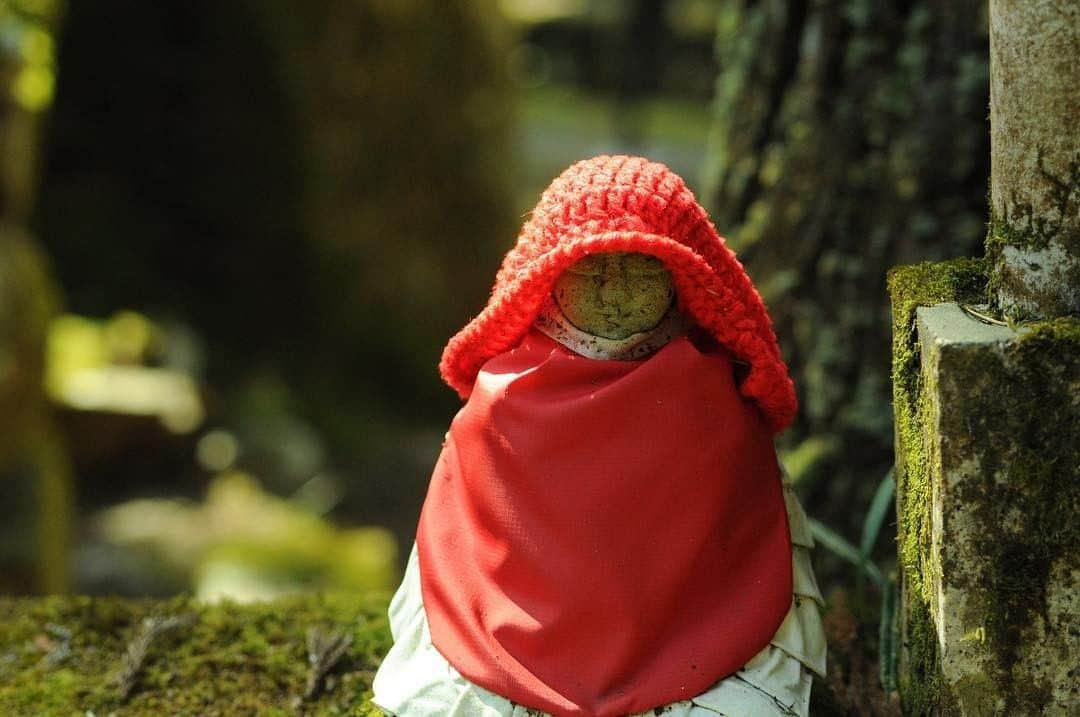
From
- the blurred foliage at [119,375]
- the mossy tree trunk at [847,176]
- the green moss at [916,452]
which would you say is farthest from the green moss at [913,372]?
the blurred foliage at [119,375]

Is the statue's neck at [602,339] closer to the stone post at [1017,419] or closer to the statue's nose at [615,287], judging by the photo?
the statue's nose at [615,287]

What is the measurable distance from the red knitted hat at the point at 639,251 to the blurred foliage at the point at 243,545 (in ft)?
11.2

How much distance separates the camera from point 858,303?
2986 mm

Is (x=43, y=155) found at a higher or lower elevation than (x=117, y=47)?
lower

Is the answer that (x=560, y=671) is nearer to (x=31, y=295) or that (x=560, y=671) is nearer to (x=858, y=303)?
(x=858, y=303)

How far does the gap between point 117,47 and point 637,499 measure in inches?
217

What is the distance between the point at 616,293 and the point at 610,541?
0.37 meters

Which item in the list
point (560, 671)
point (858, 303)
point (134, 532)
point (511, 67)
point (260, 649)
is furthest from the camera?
point (511, 67)

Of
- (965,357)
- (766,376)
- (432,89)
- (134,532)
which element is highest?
(965,357)

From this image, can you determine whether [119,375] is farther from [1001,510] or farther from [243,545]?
[1001,510]

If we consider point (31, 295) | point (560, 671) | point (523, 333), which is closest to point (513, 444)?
point (523, 333)

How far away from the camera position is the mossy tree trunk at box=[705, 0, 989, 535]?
9.30 feet

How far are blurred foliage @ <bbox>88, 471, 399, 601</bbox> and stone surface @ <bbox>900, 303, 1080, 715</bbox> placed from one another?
3.69m

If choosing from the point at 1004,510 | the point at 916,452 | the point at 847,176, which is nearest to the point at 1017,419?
the point at 1004,510
